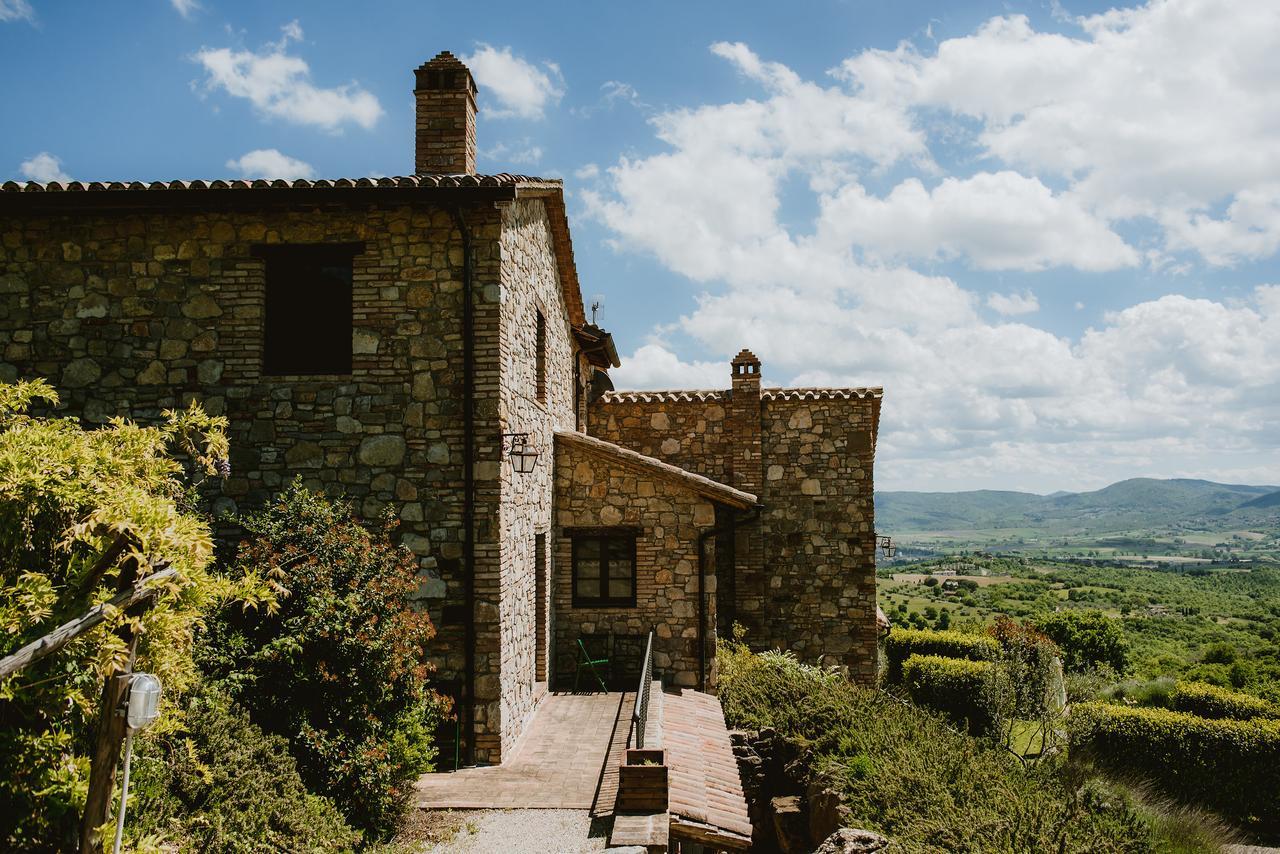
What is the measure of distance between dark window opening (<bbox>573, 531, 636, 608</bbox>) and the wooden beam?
8.43 metres

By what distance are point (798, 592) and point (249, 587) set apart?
1391cm

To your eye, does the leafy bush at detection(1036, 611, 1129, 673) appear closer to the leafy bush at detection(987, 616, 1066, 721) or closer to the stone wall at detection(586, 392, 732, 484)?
the leafy bush at detection(987, 616, 1066, 721)

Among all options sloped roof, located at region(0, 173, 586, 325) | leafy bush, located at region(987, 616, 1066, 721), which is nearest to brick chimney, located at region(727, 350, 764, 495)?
leafy bush, located at region(987, 616, 1066, 721)

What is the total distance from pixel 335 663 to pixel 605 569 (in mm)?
5762

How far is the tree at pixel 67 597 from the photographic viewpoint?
4.20m

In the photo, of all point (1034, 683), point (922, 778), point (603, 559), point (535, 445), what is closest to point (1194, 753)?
point (1034, 683)

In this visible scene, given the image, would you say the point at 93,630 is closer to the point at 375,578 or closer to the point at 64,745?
the point at 64,745

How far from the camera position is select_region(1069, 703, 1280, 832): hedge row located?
49.6 feet

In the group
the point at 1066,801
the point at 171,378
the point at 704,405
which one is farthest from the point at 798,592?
the point at 171,378

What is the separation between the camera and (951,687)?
2053 cm

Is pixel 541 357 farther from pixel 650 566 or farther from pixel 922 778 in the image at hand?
pixel 922 778

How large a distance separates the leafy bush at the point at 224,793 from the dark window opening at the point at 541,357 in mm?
6337

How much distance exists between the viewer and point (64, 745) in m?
4.48

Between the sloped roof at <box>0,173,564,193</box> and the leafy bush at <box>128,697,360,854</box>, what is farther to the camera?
the sloped roof at <box>0,173,564,193</box>
